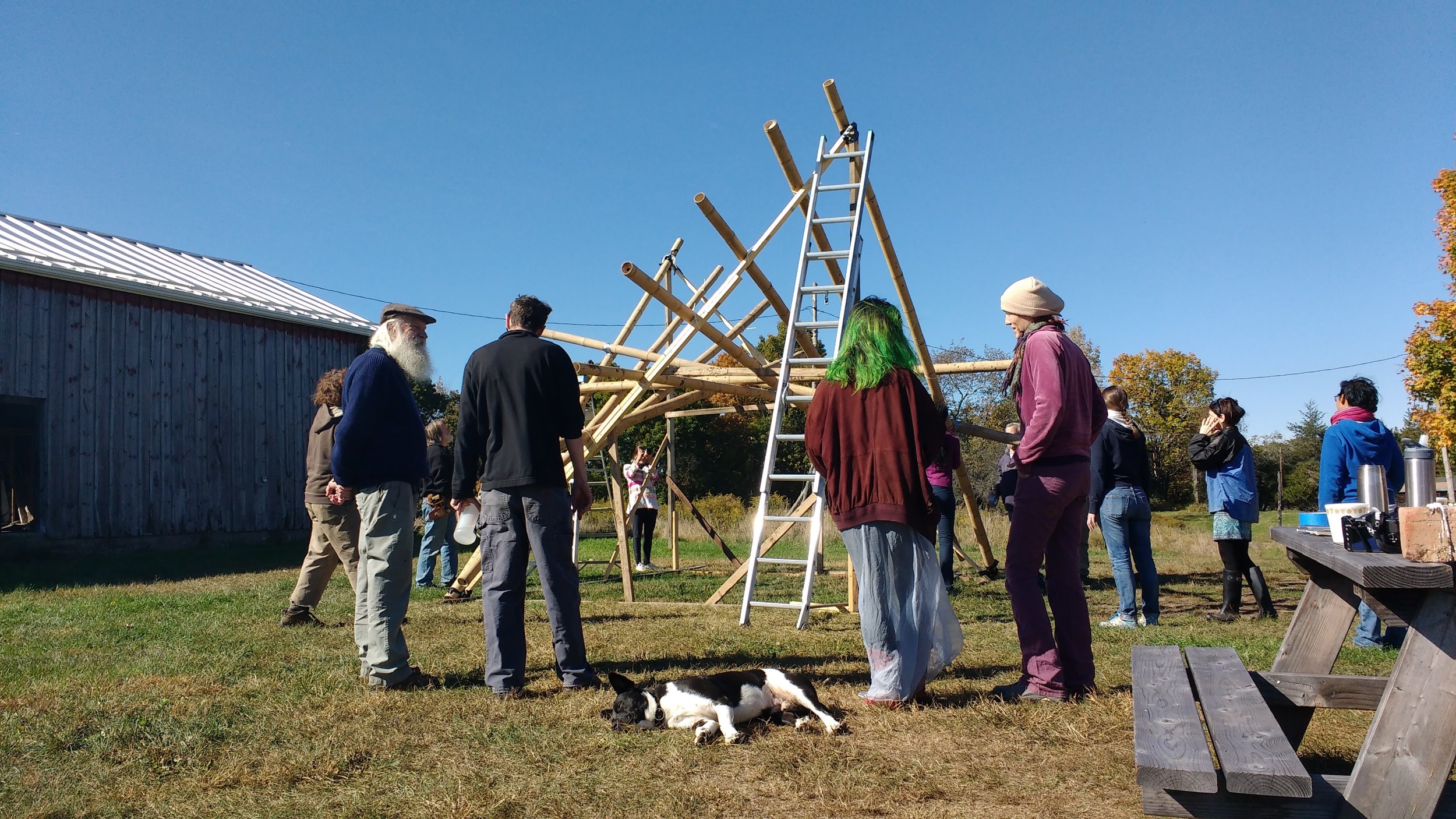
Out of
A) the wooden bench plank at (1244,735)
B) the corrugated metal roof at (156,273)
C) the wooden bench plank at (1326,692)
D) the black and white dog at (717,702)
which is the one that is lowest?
the black and white dog at (717,702)

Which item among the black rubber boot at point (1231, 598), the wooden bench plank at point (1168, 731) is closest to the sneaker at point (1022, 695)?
the wooden bench plank at point (1168, 731)

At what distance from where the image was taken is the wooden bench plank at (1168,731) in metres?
1.98

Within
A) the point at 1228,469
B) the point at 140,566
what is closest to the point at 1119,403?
the point at 1228,469

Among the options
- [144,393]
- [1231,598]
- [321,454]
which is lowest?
[1231,598]

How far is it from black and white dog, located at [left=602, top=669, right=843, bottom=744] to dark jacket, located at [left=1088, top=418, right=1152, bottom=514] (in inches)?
149

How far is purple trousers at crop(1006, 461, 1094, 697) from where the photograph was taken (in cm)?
390

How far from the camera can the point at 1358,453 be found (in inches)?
217

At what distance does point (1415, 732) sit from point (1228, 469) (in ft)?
15.8

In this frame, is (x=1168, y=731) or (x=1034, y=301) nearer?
(x=1168, y=731)

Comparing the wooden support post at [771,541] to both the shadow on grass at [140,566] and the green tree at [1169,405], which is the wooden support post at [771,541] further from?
the green tree at [1169,405]

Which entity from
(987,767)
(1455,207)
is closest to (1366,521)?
(987,767)

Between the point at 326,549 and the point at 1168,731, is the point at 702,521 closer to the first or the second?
the point at 326,549

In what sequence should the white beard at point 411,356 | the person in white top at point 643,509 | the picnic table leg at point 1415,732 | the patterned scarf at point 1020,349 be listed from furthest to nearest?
the person in white top at point 643,509
the white beard at point 411,356
the patterned scarf at point 1020,349
the picnic table leg at point 1415,732

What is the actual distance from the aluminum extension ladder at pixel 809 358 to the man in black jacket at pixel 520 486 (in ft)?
4.93
